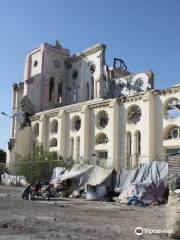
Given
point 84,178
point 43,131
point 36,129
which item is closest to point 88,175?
point 84,178

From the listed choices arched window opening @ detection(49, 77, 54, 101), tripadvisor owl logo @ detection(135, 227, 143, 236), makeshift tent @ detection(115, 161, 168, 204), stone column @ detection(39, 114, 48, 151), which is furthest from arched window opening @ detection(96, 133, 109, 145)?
tripadvisor owl logo @ detection(135, 227, 143, 236)

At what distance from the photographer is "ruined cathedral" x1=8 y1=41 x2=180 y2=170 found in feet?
120

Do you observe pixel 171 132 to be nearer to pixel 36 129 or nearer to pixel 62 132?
pixel 62 132

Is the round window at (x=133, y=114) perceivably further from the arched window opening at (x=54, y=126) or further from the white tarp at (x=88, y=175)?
the arched window opening at (x=54, y=126)

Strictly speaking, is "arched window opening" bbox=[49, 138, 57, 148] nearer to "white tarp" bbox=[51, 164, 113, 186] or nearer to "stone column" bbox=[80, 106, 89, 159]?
"stone column" bbox=[80, 106, 89, 159]

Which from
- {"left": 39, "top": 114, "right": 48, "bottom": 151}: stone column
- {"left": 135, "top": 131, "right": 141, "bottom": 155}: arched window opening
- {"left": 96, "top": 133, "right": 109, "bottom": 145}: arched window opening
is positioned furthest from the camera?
{"left": 39, "top": 114, "right": 48, "bottom": 151}: stone column

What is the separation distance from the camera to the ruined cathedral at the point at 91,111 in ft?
120

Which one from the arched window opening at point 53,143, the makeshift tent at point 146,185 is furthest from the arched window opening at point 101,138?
the makeshift tent at point 146,185

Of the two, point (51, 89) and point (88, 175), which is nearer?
point (88, 175)

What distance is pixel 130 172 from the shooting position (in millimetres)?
27438

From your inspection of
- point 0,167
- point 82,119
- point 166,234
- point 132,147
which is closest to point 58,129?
point 82,119

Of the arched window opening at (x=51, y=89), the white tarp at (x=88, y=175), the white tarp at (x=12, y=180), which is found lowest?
the white tarp at (x=12, y=180)

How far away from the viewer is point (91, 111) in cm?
4447

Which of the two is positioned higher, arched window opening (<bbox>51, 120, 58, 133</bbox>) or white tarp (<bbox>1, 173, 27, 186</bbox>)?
arched window opening (<bbox>51, 120, 58, 133</bbox>)
